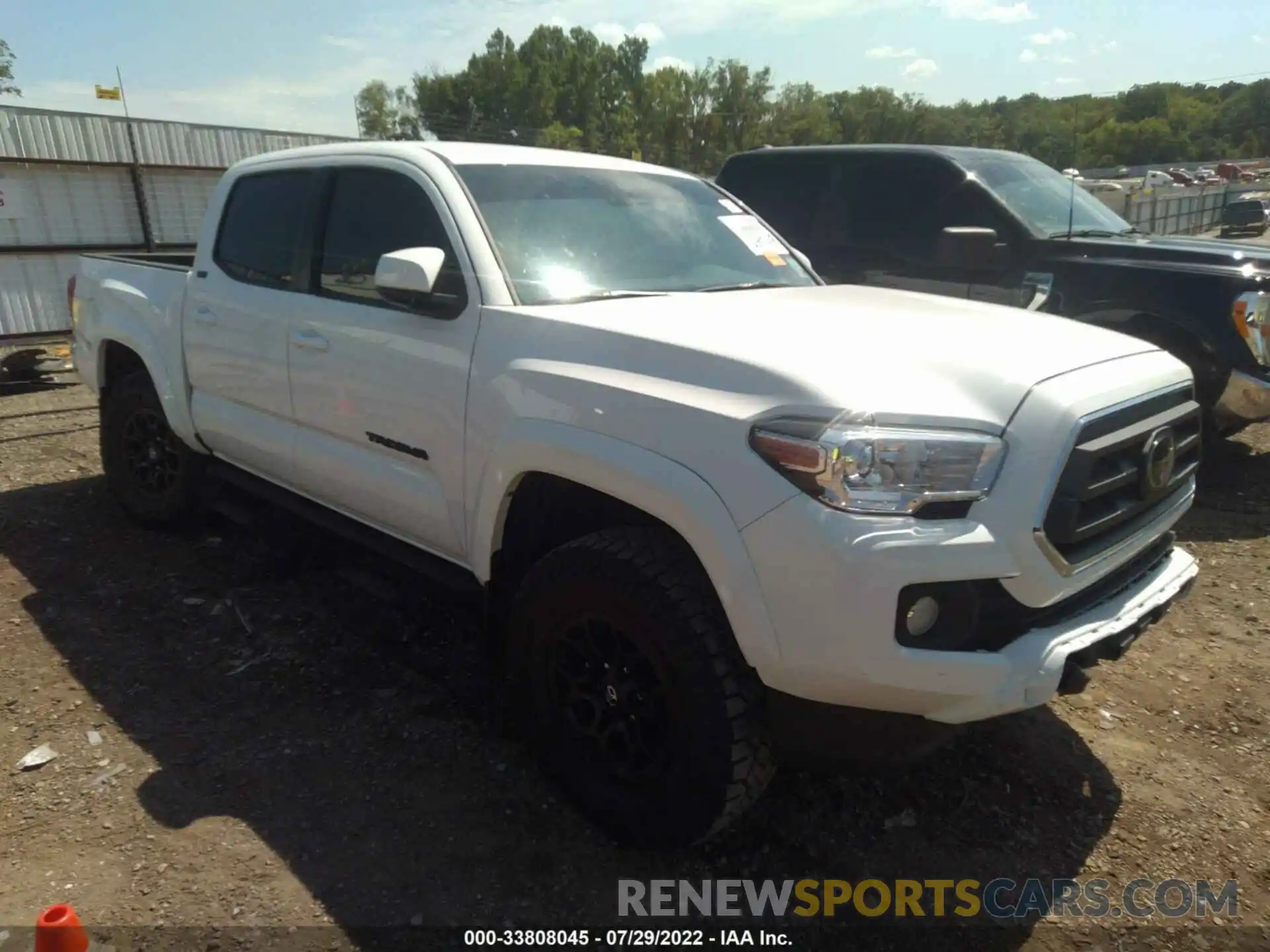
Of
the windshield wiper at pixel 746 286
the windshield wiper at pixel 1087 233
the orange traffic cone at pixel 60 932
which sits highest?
the windshield wiper at pixel 1087 233

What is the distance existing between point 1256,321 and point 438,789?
503 cm

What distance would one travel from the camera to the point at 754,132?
292 ft

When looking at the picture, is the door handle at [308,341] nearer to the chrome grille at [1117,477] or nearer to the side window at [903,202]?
the chrome grille at [1117,477]

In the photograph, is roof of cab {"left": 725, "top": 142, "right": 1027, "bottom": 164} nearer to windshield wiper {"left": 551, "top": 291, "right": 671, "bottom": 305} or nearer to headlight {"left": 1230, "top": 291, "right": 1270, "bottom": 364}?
headlight {"left": 1230, "top": 291, "right": 1270, "bottom": 364}

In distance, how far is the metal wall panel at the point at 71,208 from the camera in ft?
36.9

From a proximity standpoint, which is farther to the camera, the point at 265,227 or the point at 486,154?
the point at 265,227

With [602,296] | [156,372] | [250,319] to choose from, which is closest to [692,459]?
[602,296]

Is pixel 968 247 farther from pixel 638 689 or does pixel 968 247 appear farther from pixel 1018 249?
pixel 638 689

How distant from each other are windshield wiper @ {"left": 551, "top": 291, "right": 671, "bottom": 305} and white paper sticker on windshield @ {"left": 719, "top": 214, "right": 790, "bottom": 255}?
754 mm

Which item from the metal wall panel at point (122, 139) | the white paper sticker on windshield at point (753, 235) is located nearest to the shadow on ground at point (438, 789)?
the white paper sticker on windshield at point (753, 235)

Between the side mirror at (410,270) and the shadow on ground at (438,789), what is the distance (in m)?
1.06

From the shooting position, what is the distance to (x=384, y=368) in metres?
3.08

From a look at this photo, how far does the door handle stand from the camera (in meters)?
3.35

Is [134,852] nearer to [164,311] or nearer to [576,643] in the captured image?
[576,643]
